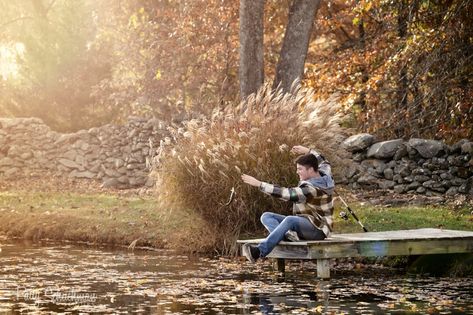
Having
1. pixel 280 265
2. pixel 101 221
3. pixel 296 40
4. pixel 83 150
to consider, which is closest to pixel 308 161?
pixel 280 265

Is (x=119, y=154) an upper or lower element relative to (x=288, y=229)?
upper

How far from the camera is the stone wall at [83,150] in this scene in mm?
24578

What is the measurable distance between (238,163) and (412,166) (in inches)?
279

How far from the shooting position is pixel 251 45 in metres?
17.8

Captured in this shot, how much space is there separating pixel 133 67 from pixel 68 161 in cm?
529

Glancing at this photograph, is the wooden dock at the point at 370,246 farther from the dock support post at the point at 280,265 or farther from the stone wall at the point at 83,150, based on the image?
the stone wall at the point at 83,150

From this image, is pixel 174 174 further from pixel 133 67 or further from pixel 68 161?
pixel 133 67

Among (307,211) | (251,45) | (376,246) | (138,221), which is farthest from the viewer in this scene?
(251,45)

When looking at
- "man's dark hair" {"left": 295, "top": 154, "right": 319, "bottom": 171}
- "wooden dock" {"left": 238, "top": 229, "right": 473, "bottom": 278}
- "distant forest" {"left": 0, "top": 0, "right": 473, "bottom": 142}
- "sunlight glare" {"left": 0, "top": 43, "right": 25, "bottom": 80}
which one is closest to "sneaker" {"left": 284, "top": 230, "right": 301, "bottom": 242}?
"wooden dock" {"left": 238, "top": 229, "right": 473, "bottom": 278}

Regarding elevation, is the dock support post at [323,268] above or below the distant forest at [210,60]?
below

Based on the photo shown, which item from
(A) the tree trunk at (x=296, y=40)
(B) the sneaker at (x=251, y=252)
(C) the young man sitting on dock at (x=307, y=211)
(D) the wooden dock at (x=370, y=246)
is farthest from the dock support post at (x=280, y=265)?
(A) the tree trunk at (x=296, y=40)

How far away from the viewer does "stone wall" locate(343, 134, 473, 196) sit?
1847 cm

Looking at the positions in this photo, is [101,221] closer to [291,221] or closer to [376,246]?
[291,221]

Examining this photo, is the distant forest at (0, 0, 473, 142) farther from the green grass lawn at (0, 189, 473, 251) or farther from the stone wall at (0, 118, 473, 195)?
the green grass lawn at (0, 189, 473, 251)
